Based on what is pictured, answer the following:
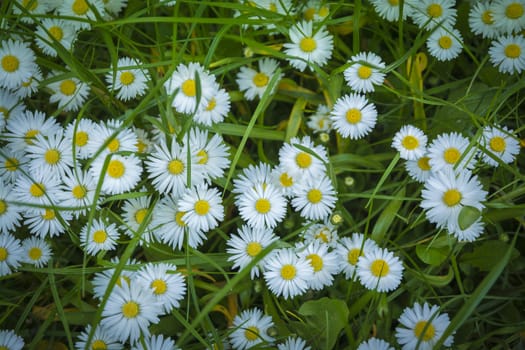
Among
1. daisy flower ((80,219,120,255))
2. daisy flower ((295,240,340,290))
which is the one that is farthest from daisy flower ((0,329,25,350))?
daisy flower ((295,240,340,290))

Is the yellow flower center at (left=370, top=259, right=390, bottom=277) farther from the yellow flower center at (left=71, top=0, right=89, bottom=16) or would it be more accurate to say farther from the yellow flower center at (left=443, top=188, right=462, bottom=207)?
the yellow flower center at (left=71, top=0, right=89, bottom=16)

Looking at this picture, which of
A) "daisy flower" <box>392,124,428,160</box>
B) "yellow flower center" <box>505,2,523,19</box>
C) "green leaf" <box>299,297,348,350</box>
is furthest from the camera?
"yellow flower center" <box>505,2,523,19</box>

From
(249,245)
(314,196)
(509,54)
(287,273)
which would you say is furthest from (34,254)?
(509,54)

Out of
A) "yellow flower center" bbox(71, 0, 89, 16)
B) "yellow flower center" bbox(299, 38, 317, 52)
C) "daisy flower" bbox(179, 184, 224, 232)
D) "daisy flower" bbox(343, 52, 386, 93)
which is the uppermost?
"yellow flower center" bbox(299, 38, 317, 52)

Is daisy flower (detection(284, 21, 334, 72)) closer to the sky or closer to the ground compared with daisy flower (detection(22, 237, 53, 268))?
closer to the sky

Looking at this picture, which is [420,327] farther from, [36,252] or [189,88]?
[36,252]

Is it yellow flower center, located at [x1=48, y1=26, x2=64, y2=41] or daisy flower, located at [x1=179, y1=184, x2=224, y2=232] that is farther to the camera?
yellow flower center, located at [x1=48, y1=26, x2=64, y2=41]
